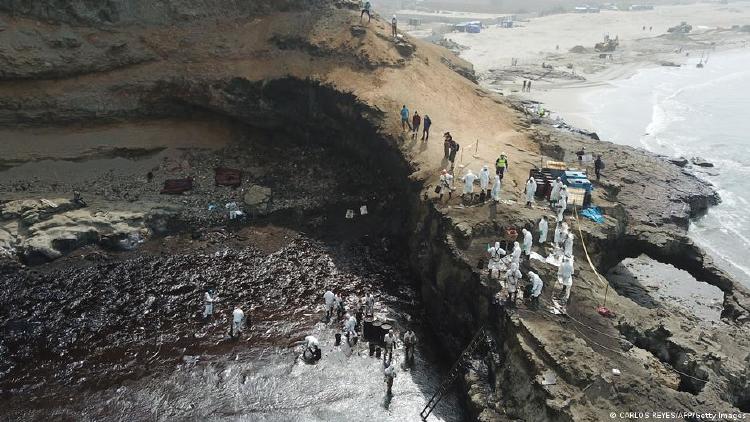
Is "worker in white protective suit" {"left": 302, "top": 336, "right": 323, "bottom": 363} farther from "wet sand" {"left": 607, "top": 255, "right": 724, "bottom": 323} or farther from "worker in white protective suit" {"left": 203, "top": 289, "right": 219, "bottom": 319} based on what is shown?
"wet sand" {"left": 607, "top": 255, "right": 724, "bottom": 323}

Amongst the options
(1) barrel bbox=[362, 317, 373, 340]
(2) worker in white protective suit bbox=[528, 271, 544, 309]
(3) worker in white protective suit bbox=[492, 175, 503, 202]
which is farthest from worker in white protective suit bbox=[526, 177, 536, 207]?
(1) barrel bbox=[362, 317, 373, 340]

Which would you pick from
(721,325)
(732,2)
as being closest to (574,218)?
(721,325)

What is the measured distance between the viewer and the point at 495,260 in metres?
21.0

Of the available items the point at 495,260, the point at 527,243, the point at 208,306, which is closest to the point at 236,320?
the point at 208,306

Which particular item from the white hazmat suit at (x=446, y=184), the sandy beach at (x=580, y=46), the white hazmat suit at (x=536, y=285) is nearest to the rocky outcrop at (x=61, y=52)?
the white hazmat suit at (x=446, y=184)

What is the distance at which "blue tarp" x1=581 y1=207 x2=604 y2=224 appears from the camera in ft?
81.0

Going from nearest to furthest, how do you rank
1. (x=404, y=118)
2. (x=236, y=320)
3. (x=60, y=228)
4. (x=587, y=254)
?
(x=587, y=254), (x=236, y=320), (x=60, y=228), (x=404, y=118)

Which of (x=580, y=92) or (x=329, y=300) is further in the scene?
(x=580, y=92)

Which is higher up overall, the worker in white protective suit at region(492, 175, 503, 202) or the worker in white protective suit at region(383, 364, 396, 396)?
the worker in white protective suit at region(492, 175, 503, 202)

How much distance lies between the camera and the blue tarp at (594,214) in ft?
81.0

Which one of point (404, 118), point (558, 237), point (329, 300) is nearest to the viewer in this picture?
point (558, 237)

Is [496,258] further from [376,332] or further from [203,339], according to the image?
[203,339]

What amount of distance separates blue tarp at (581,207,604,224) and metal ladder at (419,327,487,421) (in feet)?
28.8

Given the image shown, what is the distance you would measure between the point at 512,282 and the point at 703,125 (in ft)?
A: 136
